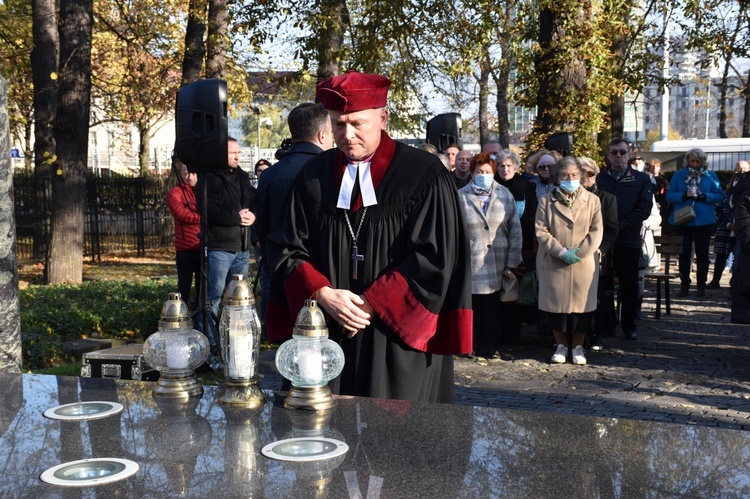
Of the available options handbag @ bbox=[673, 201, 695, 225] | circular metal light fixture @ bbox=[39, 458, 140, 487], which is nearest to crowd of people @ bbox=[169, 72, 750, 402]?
circular metal light fixture @ bbox=[39, 458, 140, 487]

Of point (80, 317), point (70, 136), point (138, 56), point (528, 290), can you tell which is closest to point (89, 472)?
point (528, 290)

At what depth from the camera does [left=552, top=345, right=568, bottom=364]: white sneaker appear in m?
9.45

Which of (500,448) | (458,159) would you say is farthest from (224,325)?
(458,159)

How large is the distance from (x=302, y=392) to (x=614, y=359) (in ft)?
22.6

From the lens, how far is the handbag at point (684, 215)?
47.4ft

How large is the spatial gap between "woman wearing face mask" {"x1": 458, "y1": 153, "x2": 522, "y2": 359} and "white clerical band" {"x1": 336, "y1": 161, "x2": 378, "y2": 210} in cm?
553

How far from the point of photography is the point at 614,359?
958cm

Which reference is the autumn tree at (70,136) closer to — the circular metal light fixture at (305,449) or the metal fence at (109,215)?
the metal fence at (109,215)

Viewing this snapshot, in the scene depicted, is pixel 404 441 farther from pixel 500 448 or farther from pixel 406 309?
pixel 406 309

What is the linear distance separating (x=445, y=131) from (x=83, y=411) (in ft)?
35.9

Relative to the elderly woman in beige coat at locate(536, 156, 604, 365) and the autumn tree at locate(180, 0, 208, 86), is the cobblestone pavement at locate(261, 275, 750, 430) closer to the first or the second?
the elderly woman in beige coat at locate(536, 156, 604, 365)

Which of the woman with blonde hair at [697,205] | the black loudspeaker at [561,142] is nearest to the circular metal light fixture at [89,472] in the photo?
the black loudspeaker at [561,142]

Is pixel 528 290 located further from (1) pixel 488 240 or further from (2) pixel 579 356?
(2) pixel 579 356

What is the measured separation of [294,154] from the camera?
6117 mm
